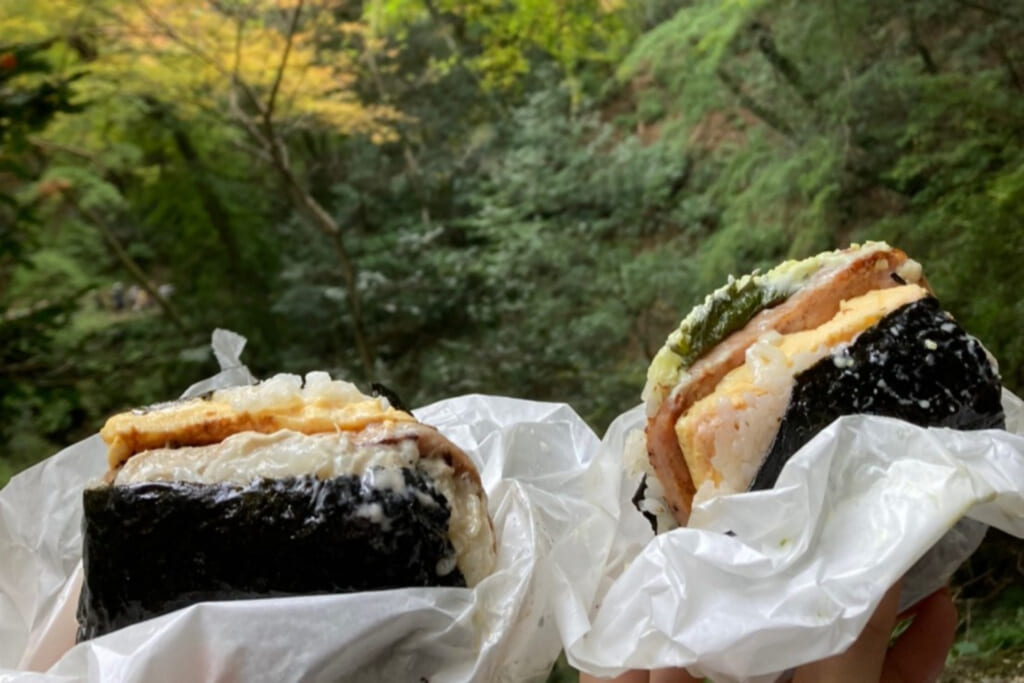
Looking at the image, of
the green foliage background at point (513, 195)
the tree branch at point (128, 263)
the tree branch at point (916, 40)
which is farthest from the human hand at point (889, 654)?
the tree branch at point (128, 263)

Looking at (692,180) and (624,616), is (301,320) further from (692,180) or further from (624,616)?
(624,616)

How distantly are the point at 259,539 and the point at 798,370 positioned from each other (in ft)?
2.19

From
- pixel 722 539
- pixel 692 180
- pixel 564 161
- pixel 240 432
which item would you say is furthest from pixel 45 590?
pixel 564 161

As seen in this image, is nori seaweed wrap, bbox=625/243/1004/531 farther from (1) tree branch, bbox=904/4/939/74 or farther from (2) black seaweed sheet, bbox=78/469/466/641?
(1) tree branch, bbox=904/4/939/74

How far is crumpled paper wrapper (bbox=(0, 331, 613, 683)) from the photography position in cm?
90

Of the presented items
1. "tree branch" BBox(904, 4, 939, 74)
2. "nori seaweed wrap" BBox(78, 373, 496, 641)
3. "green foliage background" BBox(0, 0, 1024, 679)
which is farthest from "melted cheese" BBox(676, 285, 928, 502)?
"tree branch" BBox(904, 4, 939, 74)

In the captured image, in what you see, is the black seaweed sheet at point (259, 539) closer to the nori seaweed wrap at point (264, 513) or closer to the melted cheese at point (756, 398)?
the nori seaweed wrap at point (264, 513)

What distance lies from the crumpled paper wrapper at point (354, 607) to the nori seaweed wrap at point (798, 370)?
0.26m

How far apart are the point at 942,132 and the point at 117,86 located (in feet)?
15.3

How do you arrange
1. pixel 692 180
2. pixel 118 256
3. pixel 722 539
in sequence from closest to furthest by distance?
pixel 722 539 → pixel 692 180 → pixel 118 256

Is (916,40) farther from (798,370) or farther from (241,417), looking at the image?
(241,417)

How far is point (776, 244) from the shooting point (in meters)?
3.93

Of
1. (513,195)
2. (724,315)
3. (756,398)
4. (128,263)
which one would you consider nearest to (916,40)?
(513,195)

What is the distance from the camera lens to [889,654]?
120 centimetres
